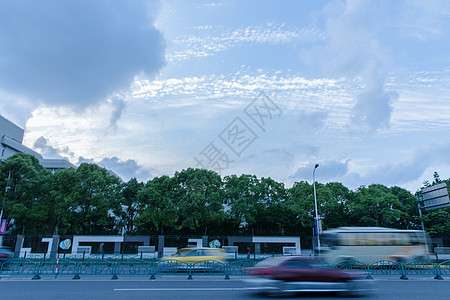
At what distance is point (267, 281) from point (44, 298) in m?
6.51

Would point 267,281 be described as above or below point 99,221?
below

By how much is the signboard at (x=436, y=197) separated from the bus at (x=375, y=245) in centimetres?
346

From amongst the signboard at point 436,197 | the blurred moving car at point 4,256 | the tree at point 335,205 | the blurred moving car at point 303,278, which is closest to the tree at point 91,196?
the blurred moving car at point 4,256

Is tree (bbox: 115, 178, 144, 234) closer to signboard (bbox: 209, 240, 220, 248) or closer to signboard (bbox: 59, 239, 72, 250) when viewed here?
signboard (bbox: 59, 239, 72, 250)

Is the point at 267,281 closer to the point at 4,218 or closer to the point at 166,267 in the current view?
the point at 166,267

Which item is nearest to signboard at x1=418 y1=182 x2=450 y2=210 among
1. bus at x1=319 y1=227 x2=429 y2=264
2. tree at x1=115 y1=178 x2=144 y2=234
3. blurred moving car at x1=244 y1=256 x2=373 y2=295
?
bus at x1=319 y1=227 x2=429 y2=264

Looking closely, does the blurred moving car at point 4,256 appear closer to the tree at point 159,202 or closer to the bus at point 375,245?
the tree at point 159,202

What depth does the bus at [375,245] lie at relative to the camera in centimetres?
1883

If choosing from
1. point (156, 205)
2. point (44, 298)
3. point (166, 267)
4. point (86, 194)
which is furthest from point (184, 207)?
point (44, 298)

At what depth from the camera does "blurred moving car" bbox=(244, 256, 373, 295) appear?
824 cm

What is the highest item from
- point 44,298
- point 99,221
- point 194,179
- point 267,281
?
point 194,179

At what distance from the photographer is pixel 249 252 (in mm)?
28938

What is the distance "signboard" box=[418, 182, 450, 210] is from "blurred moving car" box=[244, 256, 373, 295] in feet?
54.7

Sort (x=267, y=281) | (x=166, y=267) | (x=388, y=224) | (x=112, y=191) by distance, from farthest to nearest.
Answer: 1. (x=388, y=224)
2. (x=112, y=191)
3. (x=166, y=267)
4. (x=267, y=281)
